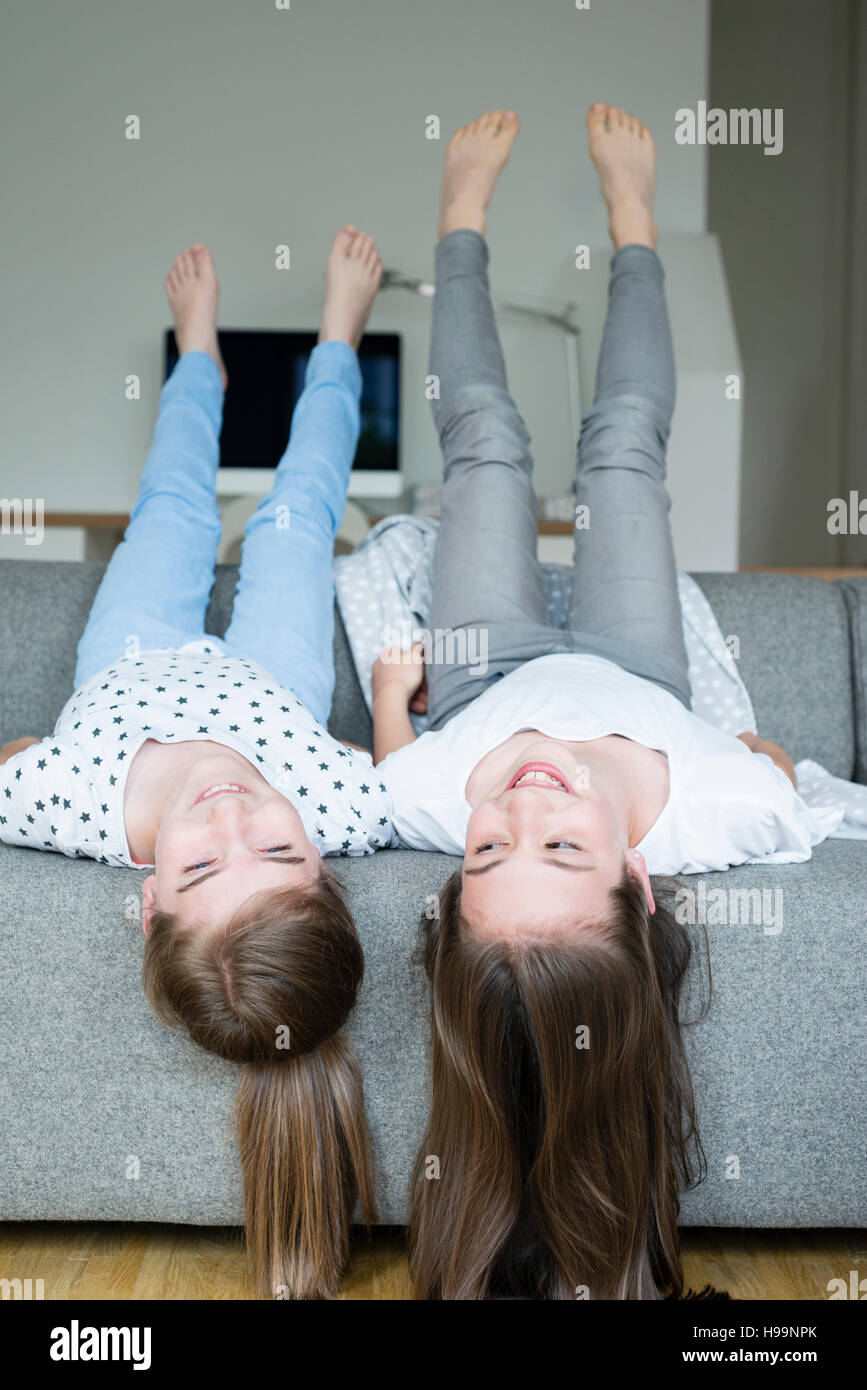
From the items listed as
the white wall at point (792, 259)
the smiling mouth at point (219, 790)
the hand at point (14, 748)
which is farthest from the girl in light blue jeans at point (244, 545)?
the white wall at point (792, 259)

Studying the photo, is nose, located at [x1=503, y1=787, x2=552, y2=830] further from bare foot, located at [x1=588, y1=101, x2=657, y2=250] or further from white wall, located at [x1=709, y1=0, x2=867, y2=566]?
white wall, located at [x1=709, y1=0, x2=867, y2=566]

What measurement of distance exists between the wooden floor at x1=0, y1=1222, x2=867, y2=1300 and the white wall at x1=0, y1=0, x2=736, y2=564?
3.64m

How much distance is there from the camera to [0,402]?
459 cm

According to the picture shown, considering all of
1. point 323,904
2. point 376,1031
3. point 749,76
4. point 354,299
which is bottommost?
point 376,1031

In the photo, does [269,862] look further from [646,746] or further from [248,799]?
[646,746]

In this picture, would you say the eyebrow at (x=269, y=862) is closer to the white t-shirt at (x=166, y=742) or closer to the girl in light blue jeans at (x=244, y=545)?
the white t-shirt at (x=166, y=742)

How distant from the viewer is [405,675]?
1.69m

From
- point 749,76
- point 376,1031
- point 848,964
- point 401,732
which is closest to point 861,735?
point 401,732

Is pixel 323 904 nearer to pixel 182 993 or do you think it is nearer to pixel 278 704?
pixel 182 993

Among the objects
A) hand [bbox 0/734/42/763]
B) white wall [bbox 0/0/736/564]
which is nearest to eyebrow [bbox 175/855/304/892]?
hand [bbox 0/734/42/763]

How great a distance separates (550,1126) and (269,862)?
1.07ft

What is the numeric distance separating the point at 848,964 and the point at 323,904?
0.46 m

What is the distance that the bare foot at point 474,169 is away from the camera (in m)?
1.91

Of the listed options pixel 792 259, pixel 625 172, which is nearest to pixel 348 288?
pixel 625 172
